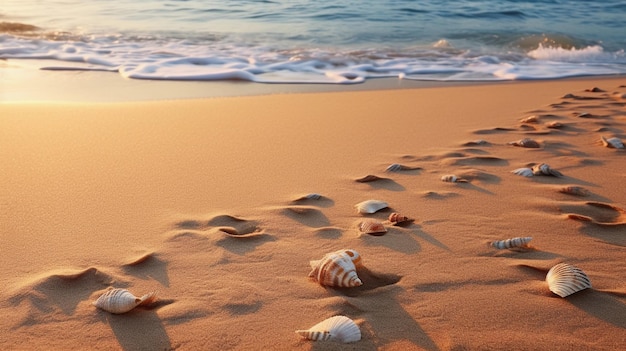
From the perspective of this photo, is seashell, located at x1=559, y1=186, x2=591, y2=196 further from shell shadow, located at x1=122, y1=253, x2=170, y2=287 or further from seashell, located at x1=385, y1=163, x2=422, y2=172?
shell shadow, located at x1=122, y1=253, x2=170, y2=287

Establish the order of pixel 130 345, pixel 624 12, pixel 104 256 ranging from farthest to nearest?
pixel 624 12 → pixel 104 256 → pixel 130 345

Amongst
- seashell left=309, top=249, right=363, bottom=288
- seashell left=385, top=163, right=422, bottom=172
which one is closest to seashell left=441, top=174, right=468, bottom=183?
seashell left=385, top=163, right=422, bottom=172

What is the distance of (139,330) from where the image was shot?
142 cm

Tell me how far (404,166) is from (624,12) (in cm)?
1246

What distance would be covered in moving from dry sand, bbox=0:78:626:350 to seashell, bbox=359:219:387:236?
0.11 ft

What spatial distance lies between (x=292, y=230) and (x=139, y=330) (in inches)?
29.9

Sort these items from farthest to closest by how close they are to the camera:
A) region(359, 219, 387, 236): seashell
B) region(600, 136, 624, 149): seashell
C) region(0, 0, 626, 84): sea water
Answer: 1. region(0, 0, 626, 84): sea water
2. region(600, 136, 624, 149): seashell
3. region(359, 219, 387, 236): seashell

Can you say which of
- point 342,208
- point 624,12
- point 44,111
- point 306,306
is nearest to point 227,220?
point 342,208

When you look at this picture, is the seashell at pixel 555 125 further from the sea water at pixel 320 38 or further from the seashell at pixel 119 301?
the seashell at pixel 119 301

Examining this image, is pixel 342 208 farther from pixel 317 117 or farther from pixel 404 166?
pixel 317 117

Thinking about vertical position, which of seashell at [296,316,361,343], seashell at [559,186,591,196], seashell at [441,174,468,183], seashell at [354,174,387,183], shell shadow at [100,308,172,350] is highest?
seashell at [296,316,361,343]

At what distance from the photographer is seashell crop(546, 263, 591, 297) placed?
5.10 ft

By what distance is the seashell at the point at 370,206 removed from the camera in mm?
2217

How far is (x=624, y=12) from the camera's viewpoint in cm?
1266
